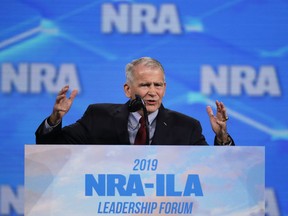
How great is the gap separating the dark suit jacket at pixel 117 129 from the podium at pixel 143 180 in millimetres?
553

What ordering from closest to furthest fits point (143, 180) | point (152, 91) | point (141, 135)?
point (143, 180), point (141, 135), point (152, 91)

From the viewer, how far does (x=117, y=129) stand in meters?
2.32

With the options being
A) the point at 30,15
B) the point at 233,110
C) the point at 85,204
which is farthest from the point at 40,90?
the point at 85,204

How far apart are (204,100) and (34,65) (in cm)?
93

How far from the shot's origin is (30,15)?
3295 mm

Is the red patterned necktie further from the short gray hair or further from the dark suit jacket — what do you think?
the short gray hair

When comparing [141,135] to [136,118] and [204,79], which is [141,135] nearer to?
[136,118]

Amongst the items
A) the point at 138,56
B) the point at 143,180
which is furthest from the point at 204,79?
the point at 143,180

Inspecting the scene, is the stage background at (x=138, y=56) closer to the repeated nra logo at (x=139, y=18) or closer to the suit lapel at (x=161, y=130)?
the repeated nra logo at (x=139, y=18)

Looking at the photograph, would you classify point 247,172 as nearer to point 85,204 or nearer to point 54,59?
point 85,204

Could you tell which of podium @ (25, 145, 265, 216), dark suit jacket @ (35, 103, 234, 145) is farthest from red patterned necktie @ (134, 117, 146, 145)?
podium @ (25, 145, 265, 216)

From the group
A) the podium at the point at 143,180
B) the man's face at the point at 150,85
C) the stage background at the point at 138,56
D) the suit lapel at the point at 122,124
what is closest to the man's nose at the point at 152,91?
the man's face at the point at 150,85

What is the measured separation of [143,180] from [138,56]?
1.66 m

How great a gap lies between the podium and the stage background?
161 centimetres
